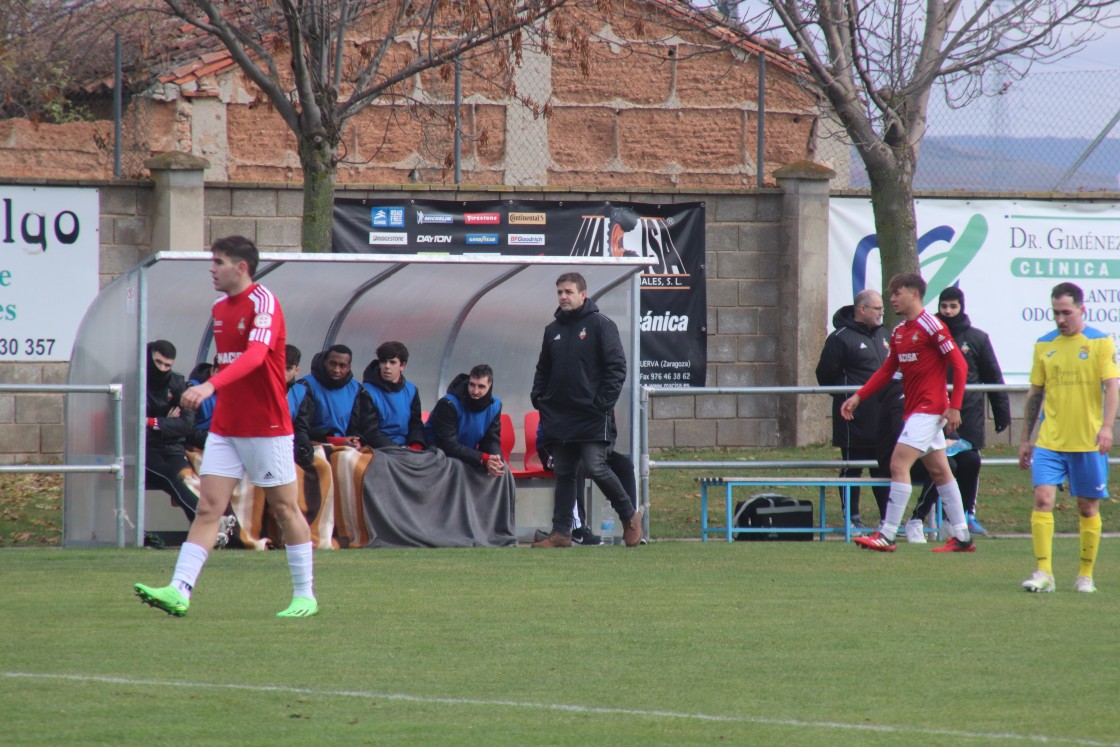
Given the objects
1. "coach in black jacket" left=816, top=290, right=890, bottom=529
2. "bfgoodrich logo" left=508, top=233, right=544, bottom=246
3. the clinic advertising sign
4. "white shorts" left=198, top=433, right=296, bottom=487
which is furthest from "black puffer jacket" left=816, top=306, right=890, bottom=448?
the clinic advertising sign

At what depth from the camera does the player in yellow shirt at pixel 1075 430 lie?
9.25 m

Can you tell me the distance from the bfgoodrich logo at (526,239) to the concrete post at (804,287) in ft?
9.31

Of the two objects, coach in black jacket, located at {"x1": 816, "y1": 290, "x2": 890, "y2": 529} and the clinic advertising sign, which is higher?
the clinic advertising sign

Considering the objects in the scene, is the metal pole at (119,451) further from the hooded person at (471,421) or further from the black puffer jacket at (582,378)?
the black puffer jacket at (582,378)

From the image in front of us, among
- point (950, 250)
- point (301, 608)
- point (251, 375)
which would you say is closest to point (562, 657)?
point (301, 608)

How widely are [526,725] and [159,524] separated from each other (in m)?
8.02

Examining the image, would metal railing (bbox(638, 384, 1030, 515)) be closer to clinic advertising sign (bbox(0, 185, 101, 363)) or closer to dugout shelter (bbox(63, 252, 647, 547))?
dugout shelter (bbox(63, 252, 647, 547))

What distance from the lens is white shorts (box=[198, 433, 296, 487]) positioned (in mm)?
7734

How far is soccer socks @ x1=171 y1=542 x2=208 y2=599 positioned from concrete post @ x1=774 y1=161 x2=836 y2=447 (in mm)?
11155

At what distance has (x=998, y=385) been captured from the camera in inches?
530

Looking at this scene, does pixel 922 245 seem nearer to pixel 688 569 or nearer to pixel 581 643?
pixel 688 569

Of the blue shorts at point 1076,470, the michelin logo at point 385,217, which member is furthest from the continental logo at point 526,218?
the blue shorts at point 1076,470

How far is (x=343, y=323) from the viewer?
48.0ft

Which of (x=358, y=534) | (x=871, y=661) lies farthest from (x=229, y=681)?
(x=358, y=534)
